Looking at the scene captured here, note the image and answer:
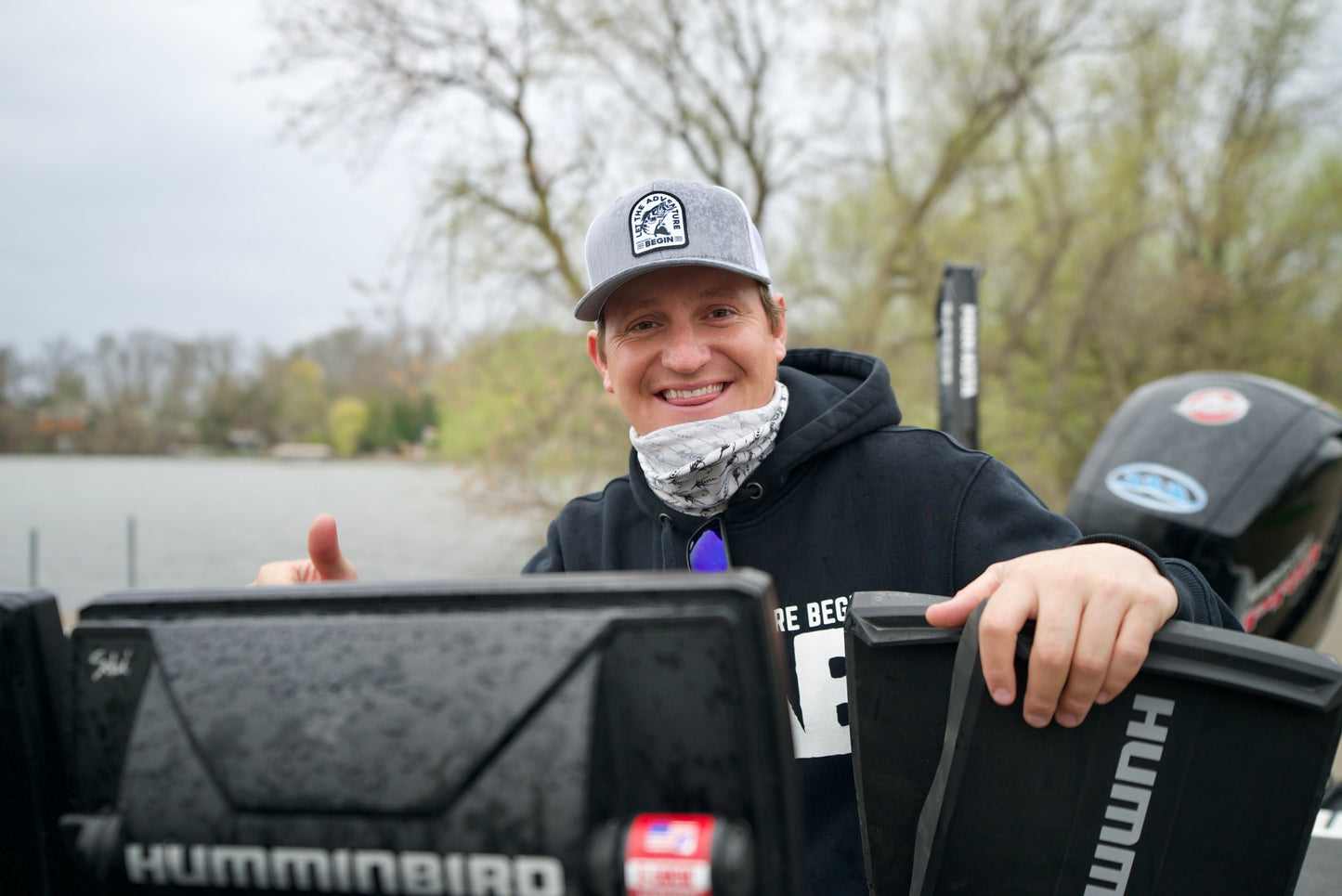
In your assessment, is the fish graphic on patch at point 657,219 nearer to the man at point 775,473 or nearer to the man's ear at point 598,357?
the man at point 775,473

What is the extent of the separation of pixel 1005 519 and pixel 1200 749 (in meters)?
0.58

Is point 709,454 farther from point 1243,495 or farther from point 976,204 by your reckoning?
point 976,204

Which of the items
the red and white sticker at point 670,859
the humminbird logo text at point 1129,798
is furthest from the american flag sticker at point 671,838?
the humminbird logo text at point 1129,798

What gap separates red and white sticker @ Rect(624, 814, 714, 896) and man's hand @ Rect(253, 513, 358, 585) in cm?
71

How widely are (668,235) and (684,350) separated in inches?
9.0

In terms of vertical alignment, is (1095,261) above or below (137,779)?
above

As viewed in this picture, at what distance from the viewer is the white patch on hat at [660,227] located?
1.49m

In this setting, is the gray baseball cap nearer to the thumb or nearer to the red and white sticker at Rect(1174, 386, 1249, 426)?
the thumb

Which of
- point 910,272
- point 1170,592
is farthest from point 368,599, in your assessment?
point 910,272

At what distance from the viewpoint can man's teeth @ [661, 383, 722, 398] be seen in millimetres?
1663

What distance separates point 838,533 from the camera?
62.4 inches

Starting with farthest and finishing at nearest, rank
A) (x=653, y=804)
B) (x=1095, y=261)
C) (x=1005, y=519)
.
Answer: (x=1095, y=261), (x=1005, y=519), (x=653, y=804)

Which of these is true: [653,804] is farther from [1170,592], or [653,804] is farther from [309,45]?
[309,45]

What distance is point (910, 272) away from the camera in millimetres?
12164
